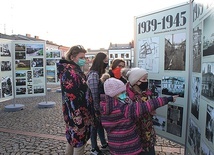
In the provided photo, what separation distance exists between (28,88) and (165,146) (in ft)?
→ 17.3

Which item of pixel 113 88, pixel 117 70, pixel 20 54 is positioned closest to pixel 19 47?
pixel 20 54

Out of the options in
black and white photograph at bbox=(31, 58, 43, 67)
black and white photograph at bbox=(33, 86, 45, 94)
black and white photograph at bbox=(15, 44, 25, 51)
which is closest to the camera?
black and white photograph at bbox=(15, 44, 25, 51)

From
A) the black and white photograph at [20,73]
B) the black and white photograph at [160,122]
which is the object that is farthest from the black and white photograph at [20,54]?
the black and white photograph at [160,122]

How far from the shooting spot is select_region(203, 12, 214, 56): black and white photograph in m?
1.64

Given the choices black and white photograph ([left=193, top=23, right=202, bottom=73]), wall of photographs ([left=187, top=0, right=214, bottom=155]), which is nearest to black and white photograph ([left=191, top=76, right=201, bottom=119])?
wall of photographs ([left=187, top=0, right=214, bottom=155])

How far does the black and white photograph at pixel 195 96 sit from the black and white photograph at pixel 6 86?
6242 millimetres

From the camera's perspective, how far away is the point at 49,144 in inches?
170

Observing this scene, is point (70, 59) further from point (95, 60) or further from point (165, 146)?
point (165, 146)

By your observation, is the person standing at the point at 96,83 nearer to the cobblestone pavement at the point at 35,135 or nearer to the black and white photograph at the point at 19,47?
the cobblestone pavement at the point at 35,135

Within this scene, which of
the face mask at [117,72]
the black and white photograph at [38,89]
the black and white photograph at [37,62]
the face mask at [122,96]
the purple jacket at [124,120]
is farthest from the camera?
the black and white photograph at [38,89]

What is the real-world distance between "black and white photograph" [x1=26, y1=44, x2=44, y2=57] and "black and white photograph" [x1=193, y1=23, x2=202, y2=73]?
243 inches

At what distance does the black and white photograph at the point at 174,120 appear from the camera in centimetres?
262

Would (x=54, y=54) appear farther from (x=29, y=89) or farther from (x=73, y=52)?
(x=73, y=52)

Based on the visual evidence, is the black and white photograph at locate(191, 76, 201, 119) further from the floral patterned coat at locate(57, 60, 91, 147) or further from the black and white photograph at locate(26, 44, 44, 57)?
the black and white photograph at locate(26, 44, 44, 57)
